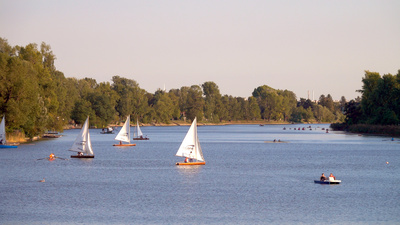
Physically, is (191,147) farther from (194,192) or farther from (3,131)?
(3,131)

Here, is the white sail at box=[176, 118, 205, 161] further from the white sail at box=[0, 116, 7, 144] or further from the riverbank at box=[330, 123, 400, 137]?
the riverbank at box=[330, 123, 400, 137]

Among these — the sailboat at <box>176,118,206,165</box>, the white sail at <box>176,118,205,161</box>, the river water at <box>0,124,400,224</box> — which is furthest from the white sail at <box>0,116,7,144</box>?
the white sail at <box>176,118,205,161</box>

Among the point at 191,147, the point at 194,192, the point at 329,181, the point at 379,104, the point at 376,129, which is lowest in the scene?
the point at 194,192

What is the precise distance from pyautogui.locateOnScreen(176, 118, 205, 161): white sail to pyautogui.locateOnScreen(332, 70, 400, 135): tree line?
4164 inches

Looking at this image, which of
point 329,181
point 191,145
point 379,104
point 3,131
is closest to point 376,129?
point 379,104

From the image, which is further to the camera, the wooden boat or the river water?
the wooden boat

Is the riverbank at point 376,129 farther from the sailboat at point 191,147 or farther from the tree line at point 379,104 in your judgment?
the sailboat at point 191,147

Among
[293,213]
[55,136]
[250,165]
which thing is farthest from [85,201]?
[55,136]

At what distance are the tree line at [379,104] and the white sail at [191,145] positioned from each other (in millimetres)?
105760

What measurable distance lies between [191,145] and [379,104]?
4672 inches

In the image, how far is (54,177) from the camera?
6156cm

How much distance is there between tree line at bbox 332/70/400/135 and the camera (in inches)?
6570

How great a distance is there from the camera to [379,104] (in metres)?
176

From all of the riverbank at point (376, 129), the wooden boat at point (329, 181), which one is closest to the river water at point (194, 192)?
the wooden boat at point (329, 181)
